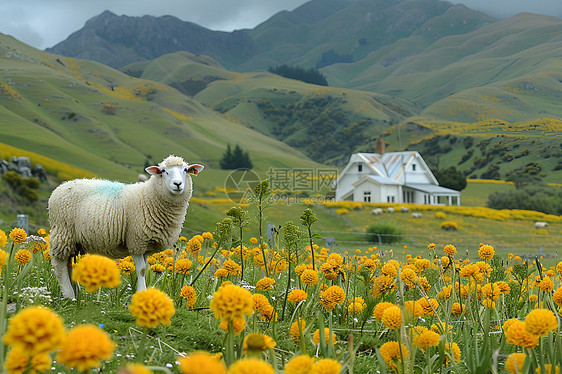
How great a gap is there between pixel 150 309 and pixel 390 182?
139ft

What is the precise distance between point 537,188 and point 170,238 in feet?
170

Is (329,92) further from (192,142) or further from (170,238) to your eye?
(170,238)

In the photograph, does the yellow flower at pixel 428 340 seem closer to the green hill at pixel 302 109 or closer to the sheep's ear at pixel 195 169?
the sheep's ear at pixel 195 169

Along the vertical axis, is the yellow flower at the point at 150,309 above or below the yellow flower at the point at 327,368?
above

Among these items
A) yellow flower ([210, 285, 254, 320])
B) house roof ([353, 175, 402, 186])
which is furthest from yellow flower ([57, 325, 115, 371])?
house roof ([353, 175, 402, 186])

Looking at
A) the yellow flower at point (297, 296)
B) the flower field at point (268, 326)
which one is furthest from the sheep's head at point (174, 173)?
the yellow flower at point (297, 296)

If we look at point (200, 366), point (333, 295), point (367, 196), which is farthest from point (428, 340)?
point (367, 196)

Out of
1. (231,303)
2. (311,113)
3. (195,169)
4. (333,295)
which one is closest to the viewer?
(231,303)

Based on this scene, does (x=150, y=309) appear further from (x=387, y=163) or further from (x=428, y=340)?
(x=387, y=163)

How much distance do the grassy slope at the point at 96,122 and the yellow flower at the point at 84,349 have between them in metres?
37.6

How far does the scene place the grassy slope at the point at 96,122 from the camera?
41438 mm

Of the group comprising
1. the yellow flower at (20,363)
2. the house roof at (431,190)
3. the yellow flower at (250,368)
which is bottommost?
the yellow flower at (20,363)

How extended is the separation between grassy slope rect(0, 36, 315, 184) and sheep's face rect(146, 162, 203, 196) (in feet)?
112

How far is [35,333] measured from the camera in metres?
1.08
